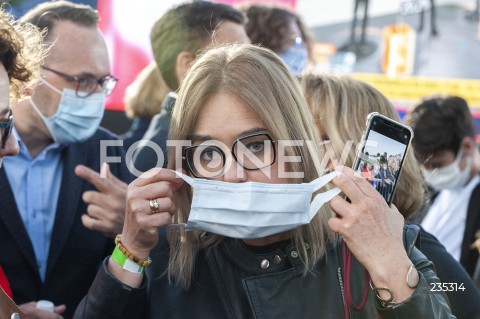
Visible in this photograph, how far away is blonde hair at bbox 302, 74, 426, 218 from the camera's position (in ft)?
9.65

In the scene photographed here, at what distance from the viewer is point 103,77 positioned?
3.53 metres

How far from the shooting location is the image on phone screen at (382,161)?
7.04ft

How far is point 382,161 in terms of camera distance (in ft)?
7.13

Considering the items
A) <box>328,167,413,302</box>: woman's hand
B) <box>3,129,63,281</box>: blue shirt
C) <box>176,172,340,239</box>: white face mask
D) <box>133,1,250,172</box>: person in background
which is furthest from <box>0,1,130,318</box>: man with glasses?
<box>328,167,413,302</box>: woman's hand

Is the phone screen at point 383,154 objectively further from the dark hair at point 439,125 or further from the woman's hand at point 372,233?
the dark hair at point 439,125

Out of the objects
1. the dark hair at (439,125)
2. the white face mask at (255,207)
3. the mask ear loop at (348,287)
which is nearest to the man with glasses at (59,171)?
the white face mask at (255,207)

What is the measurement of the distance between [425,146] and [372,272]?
2522 mm

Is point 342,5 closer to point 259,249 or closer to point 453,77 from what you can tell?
point 453,77

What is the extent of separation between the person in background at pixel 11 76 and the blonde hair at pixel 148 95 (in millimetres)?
1786

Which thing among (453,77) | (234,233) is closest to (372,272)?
(234,233)

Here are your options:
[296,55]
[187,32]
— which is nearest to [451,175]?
[296,55]

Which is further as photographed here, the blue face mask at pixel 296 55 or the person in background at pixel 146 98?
the blue face mask at pixel 296 55

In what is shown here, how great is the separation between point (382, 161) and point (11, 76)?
1.26 m

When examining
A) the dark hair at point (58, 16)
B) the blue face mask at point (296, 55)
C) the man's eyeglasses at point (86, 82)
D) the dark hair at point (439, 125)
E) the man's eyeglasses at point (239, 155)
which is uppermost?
the dark hair at point (58, 16)
